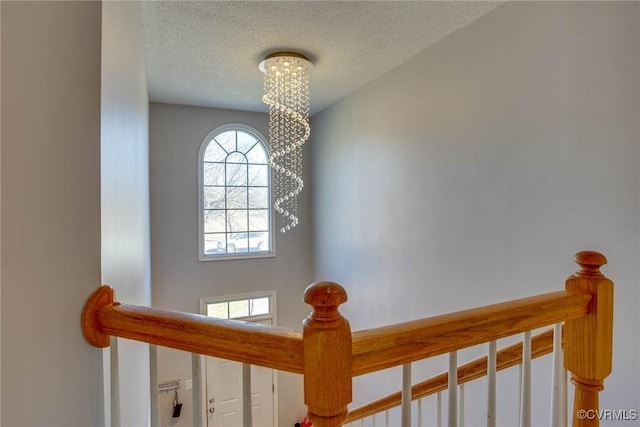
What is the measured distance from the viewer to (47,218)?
74 cm

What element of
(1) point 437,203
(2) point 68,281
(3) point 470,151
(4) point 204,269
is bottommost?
(4) point 204,269

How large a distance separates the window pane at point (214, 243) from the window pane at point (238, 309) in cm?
79

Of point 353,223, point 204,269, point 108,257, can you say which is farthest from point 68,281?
point 204,269

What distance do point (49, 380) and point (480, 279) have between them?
2.28m

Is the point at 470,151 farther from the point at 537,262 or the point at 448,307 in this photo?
the point at 448,307

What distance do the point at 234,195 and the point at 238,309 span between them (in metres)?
1.69

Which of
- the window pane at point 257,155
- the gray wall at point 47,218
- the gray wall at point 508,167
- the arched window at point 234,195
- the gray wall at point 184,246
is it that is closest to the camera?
the gray wall at point 47,218

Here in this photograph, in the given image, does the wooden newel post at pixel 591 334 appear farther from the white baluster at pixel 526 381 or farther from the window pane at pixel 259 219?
the window pane at pixel 259 219

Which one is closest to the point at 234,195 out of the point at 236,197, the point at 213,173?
the point at 236,197

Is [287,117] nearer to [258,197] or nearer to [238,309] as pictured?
[258,197]

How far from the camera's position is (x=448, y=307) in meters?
2.55

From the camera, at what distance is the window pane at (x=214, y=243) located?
474 centimetres

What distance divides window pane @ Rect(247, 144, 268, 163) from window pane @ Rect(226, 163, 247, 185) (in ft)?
0.51

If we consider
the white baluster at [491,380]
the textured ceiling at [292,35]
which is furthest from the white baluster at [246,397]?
the textured ceiling at [292,35]
